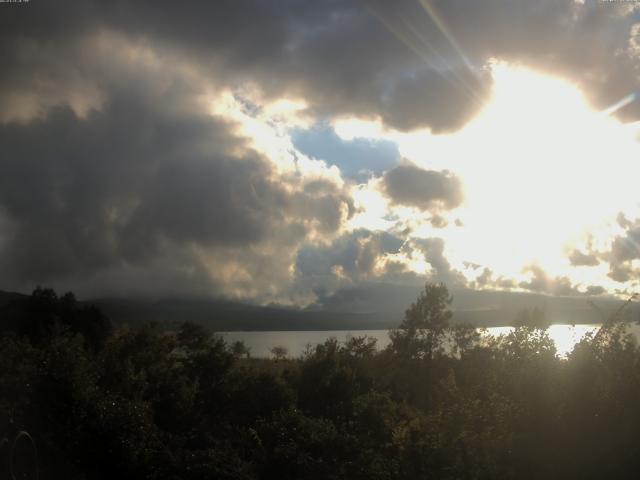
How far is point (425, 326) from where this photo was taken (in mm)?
72375

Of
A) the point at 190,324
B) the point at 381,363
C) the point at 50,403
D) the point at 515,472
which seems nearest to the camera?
the point at 515,472

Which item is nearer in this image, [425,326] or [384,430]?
[384,430]

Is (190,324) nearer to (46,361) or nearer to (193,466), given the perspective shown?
(46,361)

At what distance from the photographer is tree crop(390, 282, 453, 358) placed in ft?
228

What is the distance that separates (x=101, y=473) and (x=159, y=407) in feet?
33.1

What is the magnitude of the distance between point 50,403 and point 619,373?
51.4 ft

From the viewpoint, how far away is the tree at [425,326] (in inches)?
2736

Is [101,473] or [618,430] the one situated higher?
[618,430]

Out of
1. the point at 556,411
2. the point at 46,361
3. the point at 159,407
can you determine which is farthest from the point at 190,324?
the point at 556,411

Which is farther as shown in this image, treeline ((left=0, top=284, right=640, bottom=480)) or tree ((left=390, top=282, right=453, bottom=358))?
tree ((left=390, top=282, right=453, bottom=358))

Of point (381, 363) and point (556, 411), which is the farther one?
point (381, 363)

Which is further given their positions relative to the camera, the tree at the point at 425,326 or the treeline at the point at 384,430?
the tree at the point at 425,326

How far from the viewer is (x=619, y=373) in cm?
1526

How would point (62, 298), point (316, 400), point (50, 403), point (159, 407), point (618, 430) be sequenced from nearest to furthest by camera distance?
1. point (618, 430)
2. point (50, 403)
3. point (159, 407)
4. point (316, 400)
5. point (62, 298)
